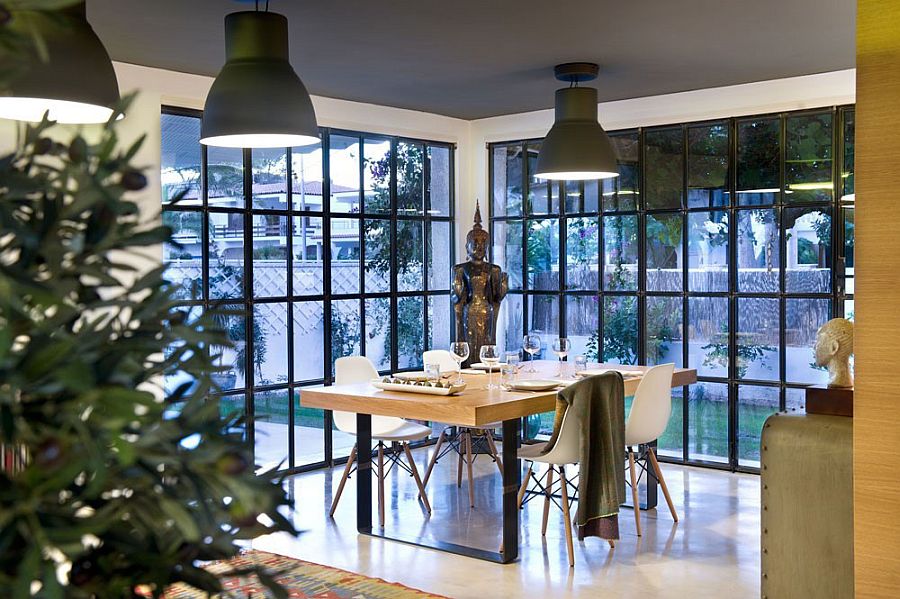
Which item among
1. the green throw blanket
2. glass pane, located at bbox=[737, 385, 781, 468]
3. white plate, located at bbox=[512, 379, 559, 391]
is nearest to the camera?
the green throw blanket

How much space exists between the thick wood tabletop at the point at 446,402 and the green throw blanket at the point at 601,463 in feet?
0.65

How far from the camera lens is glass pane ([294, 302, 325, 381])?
7.23 metres

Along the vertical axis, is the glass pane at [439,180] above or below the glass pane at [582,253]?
above

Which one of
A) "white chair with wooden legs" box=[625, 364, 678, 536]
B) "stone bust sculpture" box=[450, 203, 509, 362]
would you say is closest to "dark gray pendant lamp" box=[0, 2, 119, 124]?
"white chair with wooden legs" box=[625, 364, 678, 536]

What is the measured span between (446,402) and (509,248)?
3780 mm

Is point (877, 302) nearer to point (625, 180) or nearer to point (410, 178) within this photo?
point (625, 180)

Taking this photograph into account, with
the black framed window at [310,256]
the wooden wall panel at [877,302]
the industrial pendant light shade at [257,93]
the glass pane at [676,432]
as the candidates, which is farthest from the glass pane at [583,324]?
the wooden wall panel at [877,302]

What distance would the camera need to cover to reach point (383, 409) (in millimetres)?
5016

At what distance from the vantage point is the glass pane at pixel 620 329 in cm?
765

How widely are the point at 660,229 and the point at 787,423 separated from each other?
13.5 feet

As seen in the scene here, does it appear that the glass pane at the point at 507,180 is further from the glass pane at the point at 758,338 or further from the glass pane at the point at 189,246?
the glass pane at the point at 189,246

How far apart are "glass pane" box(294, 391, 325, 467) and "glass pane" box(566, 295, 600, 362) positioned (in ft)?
6.59

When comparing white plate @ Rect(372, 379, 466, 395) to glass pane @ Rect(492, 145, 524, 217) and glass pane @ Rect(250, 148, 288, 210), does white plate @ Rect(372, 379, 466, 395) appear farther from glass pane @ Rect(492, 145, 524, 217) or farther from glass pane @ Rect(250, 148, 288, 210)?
glass pane @ Rect(492, 145, 524, 217)

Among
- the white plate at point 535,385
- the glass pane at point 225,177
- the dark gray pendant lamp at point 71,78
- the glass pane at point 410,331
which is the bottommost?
the white plate at point 535,385
